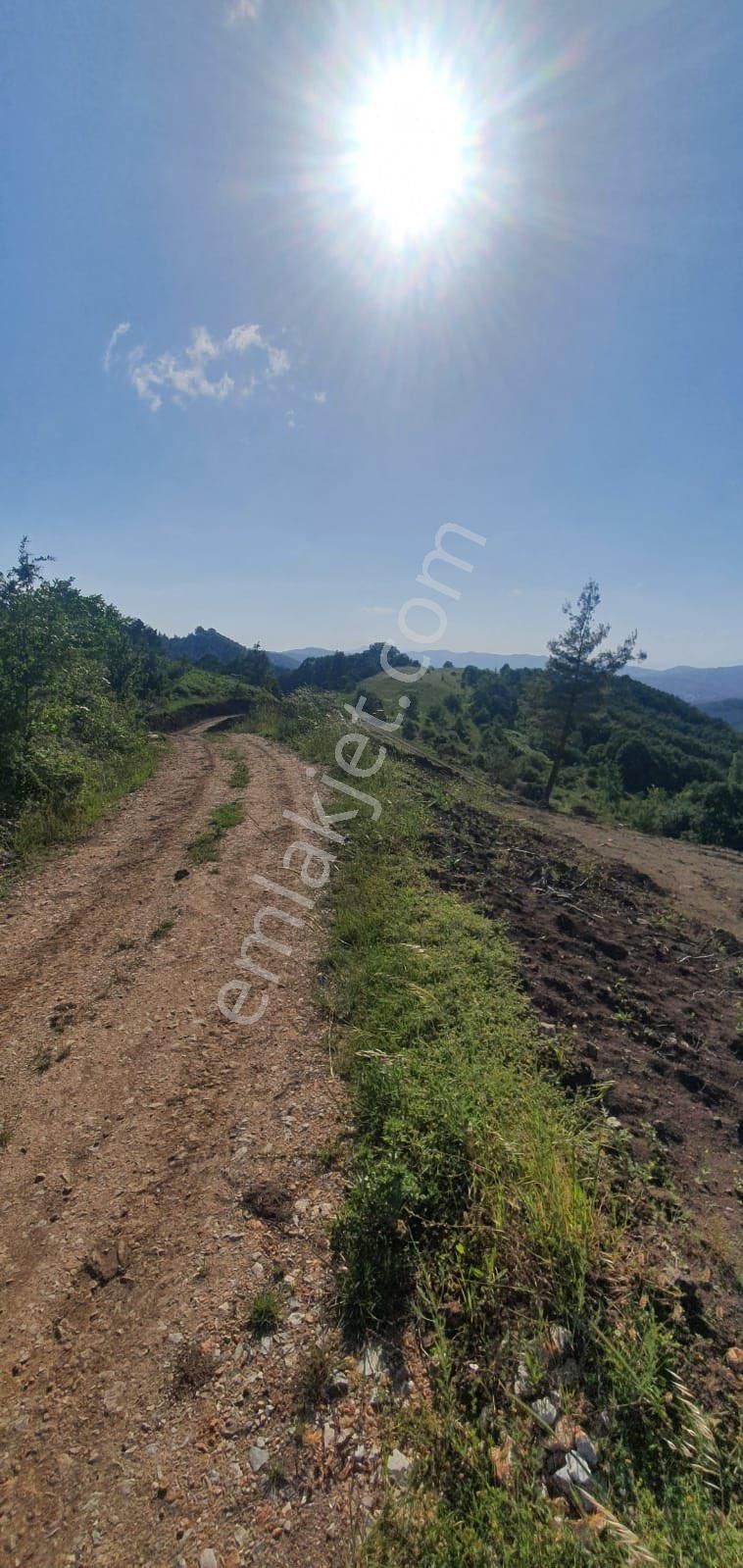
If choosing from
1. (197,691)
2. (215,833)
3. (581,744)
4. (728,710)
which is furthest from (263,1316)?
(728,710)

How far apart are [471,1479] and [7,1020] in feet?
14.3

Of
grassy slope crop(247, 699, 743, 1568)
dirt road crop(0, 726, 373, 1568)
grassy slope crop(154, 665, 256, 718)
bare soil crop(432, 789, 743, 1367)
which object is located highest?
grassy slope crop(154, 665, 256, 718)

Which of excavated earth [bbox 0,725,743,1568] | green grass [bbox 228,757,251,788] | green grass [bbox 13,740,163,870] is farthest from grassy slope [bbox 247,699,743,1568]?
green grass [bbox 228,757,251,788]

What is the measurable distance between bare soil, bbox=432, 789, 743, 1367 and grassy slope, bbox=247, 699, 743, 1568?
24 cm

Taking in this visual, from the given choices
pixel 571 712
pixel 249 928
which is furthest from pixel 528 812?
pixel 249 928

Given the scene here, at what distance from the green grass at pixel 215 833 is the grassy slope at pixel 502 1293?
4481 millimetres

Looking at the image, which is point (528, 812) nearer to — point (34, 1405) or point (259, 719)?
point (259, 719)

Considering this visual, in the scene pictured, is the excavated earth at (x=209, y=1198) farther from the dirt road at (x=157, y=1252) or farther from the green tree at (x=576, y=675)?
the green tree at (x=576, y=675)

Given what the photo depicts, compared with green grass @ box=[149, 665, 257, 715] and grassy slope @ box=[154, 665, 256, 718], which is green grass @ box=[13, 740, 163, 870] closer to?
grassy slope @ box=[154, 665, 256, 718]

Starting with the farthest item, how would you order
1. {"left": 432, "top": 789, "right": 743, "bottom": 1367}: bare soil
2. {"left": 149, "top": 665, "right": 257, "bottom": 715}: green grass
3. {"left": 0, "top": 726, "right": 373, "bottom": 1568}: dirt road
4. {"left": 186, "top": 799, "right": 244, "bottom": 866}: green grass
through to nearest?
{"left": 149, "top": 665, "right": 257, "bottom": 715}: green grass → {"left": 186, "top": 799, "right": 244, "bottom": 866}: green grass → {"left": 432, "top": 789, "right": 743, "bottom": 1367}: bare soil → {"left": 0, "top": 726, "right": 373, "bottom": 1568}: dirt road

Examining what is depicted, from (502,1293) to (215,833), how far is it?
25.9ft

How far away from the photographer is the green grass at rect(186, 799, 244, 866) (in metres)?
8.61

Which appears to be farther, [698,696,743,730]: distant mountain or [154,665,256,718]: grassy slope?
[698,696,743,730]: distant mountain

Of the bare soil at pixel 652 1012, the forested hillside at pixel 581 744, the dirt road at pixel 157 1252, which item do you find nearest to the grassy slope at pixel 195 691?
the forested hillside at pixel 581 744
